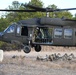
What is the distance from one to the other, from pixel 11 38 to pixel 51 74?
9.27 meters

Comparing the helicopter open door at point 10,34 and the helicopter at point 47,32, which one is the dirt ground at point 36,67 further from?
the helicopter open door at point 10,34

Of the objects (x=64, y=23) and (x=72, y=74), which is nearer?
(x=72, y=74)

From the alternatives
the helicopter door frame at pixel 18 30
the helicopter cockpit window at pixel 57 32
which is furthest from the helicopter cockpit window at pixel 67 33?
the helicopter door frame at pixel 18 30

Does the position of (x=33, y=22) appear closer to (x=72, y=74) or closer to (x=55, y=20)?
(x=55, y=20)

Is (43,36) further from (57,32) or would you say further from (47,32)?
(57,32)

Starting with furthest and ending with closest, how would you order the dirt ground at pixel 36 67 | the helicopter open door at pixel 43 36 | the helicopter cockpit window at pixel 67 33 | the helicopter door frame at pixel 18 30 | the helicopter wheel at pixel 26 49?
the helicopter door frame at pixel 18 30 < the helicopter cockpit window at pixel 67 33 < the helicopter open door at pixel 43 36 < the helicopter wheel at pixel 26 49 < the dirt ground at pixel 36 67

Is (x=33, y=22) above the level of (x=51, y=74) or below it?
above

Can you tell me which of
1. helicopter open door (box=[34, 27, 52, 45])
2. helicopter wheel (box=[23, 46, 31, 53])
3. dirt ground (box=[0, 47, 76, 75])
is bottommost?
dirt ground (box=[0, 47, 76, 75])

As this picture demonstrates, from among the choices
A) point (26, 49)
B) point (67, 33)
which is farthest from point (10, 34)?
point (67, 33)

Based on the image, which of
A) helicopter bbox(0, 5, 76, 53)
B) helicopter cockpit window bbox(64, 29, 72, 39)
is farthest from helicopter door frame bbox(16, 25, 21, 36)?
helicopter cockpit window bbox(64, 29, 72, 39)

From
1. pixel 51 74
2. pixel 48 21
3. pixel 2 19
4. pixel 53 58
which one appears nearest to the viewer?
pixel 51 74

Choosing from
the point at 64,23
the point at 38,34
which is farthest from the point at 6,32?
the point at 64,23

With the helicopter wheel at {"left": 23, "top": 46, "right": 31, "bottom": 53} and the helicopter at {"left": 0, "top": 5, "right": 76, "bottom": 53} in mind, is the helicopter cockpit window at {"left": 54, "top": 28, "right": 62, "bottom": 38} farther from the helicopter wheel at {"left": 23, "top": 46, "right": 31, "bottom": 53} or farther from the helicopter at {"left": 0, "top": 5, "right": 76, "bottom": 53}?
the helicopter wheel at {"left": 23, "top": 46, "right": 31, "bottom": 53}

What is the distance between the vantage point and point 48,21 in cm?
2709
